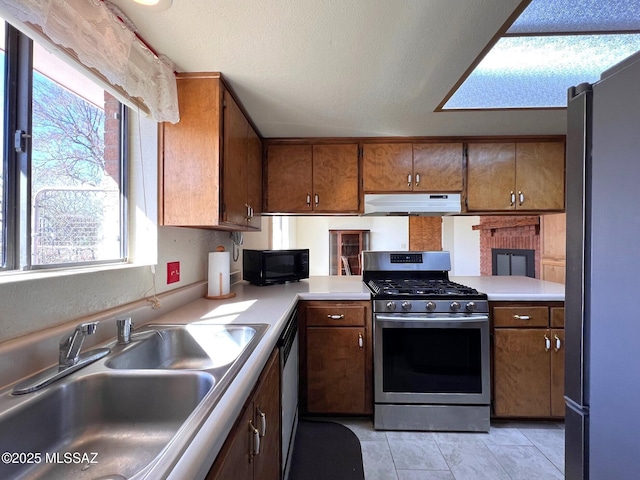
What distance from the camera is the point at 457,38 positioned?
4.01 feet

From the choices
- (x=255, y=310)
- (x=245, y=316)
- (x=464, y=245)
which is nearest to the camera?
(x=245, y=316)

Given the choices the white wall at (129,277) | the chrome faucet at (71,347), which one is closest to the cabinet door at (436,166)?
the white wall at (129,277)

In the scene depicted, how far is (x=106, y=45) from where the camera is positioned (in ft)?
3.27

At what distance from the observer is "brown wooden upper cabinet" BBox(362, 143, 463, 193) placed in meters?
2.37

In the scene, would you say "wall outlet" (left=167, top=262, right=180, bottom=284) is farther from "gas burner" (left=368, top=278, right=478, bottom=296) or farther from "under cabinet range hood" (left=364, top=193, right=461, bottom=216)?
"under cabinet range hood" (left=364, top=193, right=461, bottom=216)

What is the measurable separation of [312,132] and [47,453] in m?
2.17

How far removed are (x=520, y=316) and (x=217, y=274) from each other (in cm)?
196

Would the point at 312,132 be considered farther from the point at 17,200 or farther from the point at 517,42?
the point at 17,200

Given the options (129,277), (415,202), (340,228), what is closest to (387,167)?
(415,202)

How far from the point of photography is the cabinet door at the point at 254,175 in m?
2.02

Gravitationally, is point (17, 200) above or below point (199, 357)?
above

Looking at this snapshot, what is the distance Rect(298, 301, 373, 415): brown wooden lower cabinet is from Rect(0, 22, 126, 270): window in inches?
46.9

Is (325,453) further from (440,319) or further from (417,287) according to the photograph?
(417,287)

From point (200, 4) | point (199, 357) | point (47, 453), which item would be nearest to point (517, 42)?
point (200, 4)
